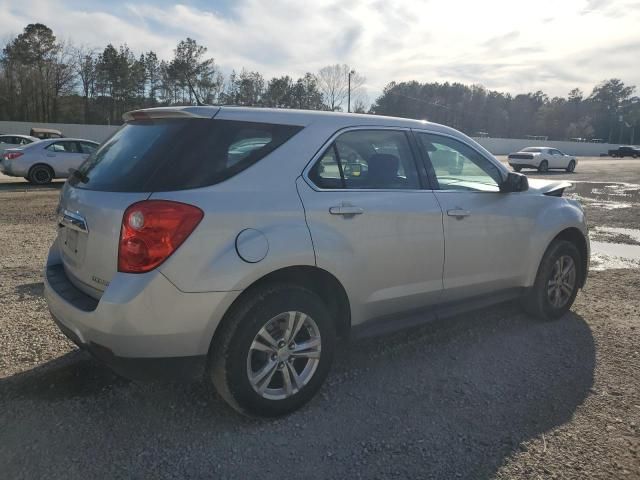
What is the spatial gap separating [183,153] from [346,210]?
1.01 metres

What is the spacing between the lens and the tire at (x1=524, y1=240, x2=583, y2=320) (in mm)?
4590

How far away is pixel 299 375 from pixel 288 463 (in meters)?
0.58

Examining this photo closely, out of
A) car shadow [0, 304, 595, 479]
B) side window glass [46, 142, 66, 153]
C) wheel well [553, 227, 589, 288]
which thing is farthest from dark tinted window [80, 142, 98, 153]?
wheel well [553, 227, 589, 288]

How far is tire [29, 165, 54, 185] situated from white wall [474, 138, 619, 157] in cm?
5120

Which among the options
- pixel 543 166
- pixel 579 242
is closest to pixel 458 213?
pixel 579 242

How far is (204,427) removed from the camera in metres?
2.97

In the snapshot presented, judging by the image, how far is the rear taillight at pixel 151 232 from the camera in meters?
2.55

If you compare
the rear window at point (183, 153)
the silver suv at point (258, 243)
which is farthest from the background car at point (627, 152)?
the rear window at point (183, 153)

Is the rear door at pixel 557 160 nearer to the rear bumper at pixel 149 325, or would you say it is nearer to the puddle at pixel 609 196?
the puddle at pixel 609 196

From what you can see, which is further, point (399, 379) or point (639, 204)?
point (639, 204)

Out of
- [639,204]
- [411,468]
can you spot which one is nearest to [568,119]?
[639,204]

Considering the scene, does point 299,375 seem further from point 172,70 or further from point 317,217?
point 172,70

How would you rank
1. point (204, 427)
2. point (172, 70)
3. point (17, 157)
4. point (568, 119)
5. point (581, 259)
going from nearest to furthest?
point (204, 427), point (581, 259), point (17, 157), point (172, 70), point (568, 119)

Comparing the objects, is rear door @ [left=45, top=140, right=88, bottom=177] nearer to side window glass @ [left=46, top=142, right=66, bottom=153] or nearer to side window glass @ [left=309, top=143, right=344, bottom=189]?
side window glass @ [left=46, top=142, right=66, bottom=153]
